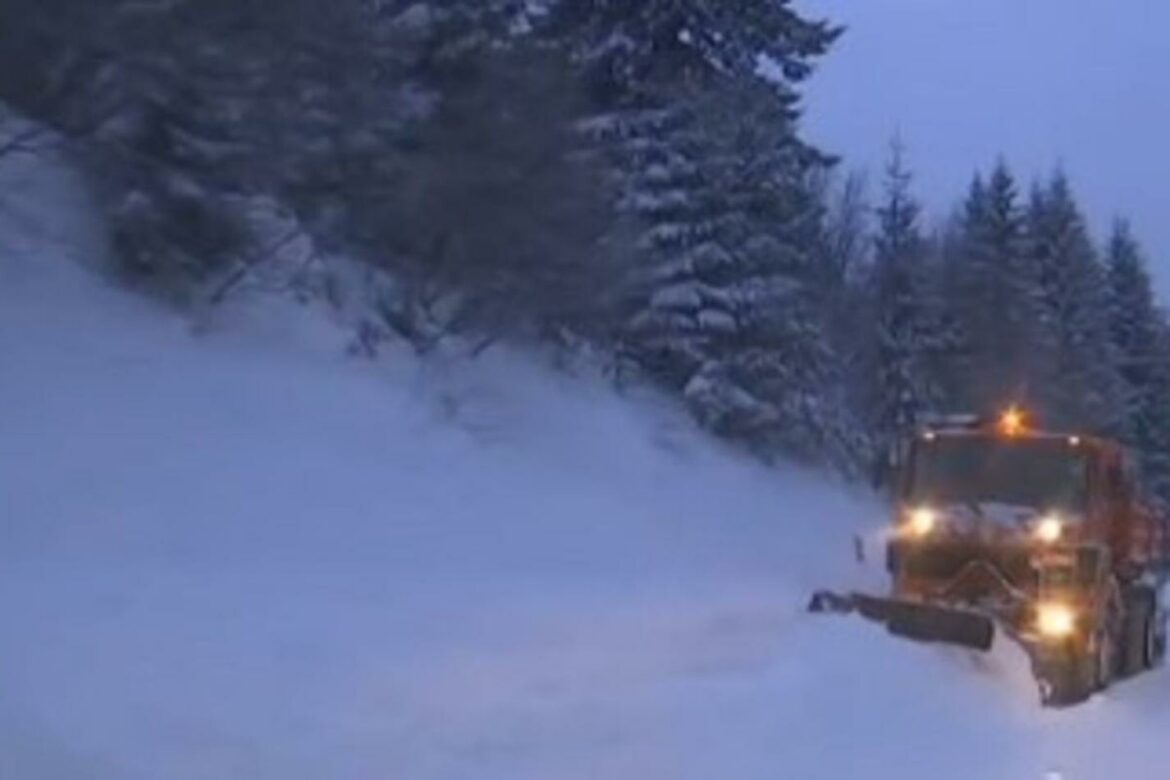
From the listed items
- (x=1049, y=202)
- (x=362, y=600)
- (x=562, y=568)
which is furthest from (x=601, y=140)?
(x=1049, y=202)

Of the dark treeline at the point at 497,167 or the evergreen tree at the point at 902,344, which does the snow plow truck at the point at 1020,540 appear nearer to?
the dark treeline at the point at 497,167

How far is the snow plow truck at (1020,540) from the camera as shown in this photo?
1956cm

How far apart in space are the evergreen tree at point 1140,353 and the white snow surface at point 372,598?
1518 inches

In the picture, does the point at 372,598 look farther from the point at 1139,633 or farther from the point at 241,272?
the point at 1139,633

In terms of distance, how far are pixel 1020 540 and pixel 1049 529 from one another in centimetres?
28

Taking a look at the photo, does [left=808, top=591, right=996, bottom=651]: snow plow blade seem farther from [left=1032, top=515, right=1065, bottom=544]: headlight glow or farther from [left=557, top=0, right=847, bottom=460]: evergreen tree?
[left=557, top=0, right=847, bottom=460]: evergreen tree

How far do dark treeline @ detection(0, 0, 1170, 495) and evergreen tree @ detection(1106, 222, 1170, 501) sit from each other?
63.3 feet

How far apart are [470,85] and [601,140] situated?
5607 mm

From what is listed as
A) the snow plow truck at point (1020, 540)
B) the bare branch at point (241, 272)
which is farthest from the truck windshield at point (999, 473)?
the bare branch at point (241, 272)

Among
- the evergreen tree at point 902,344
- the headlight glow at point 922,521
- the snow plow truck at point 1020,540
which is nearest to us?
the snow plow truck at point 1020,540

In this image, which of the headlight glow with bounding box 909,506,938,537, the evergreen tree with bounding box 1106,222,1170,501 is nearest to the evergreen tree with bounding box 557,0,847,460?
the headlight glow with bounding box 909,506,938,537

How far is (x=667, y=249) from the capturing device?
3522 centimetres

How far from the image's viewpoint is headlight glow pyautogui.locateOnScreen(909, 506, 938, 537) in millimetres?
20719

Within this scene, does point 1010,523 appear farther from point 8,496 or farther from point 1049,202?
point 1049,202
